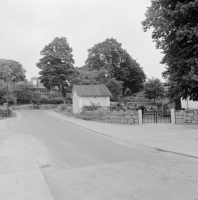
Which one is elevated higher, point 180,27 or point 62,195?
point 180,27

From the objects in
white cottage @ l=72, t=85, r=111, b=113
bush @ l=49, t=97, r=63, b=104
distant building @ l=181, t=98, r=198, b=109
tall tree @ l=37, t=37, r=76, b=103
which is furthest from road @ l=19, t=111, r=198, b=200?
bush @ l=49, t=97, r=63, b=104

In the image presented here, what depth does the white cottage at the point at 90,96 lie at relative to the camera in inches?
1373

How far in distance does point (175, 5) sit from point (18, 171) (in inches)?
642

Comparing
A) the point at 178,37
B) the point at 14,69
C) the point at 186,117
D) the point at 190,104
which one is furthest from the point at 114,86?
the point at 14,69

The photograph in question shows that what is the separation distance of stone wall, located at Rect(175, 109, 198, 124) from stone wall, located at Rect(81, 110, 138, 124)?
3.54 metres

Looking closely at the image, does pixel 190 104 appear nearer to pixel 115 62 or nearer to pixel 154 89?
pixel 154 89

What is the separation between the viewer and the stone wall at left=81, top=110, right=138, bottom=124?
20922mm

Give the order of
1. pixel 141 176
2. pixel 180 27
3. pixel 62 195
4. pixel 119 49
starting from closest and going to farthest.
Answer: pixel 62 195, pixel 141 176, pixel 180 27, pixel 119 49

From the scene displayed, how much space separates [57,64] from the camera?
177ft

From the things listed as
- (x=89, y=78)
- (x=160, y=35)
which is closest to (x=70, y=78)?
(x=89, y=78)

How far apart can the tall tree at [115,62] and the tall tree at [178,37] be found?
137ft

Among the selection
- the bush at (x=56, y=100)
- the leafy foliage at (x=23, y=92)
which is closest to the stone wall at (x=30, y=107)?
the bush at (x=56, y=100)

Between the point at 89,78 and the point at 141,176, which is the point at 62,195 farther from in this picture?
the point at 89,78

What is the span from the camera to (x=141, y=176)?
6.32 meters
